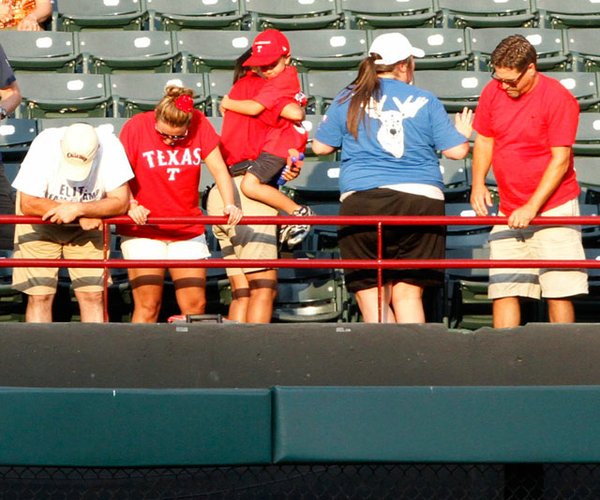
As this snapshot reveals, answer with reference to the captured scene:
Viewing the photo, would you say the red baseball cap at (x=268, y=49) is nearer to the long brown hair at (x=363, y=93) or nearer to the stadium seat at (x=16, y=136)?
the long brown hair at (x=363, y=93)

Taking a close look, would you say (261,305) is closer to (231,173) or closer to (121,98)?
(231,173)

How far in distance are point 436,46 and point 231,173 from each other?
401 centimetres

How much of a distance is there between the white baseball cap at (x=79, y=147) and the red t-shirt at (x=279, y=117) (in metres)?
1.01

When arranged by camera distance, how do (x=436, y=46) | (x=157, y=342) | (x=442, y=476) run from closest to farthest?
→ (x=157, y=342)
(x=442, y=476)
(x=436, y=46)

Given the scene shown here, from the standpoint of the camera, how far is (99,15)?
38.6 feet

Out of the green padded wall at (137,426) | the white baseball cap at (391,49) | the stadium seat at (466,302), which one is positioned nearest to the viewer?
the green padded wall at (137,426)

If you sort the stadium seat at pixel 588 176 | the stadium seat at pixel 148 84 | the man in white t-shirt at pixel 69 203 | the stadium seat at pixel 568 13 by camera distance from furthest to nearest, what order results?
the stadium seat at pixel 568 13 → the stadium seat at pixel 148 84 → the stadium seat at pixel 588 176 → the man in white t-shirt at pixel 69 203

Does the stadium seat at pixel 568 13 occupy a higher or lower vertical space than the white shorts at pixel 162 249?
higher

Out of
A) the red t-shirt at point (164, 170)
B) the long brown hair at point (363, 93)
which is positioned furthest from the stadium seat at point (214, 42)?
the long brown hair at point (363, 93)

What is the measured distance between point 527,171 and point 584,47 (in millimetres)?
4699

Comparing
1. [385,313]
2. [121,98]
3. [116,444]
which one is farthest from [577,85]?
[116,444]

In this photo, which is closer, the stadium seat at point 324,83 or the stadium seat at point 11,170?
the stadium seat at point 11,170

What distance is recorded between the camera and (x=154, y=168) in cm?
752

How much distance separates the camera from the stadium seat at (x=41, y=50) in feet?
35.7
